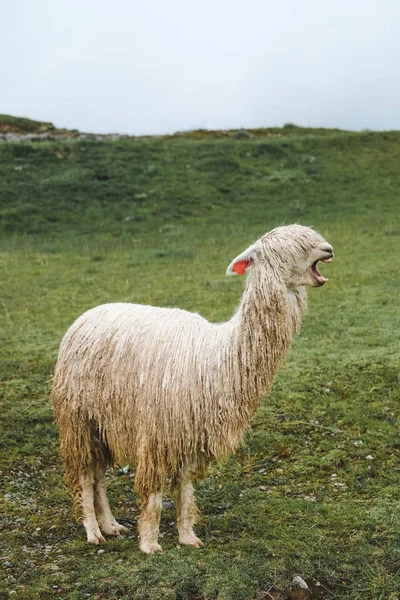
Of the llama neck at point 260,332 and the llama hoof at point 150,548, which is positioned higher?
the llama neck at point 260,332

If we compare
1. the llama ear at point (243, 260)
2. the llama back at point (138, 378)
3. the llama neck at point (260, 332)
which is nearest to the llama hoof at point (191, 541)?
the llama back at point (138, 378)

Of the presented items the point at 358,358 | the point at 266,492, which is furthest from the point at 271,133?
the point at 266,492

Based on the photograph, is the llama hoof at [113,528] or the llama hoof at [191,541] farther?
the llama hoof at [113,528]

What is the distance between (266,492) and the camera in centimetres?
607

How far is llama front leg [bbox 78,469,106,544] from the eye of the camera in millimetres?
5336

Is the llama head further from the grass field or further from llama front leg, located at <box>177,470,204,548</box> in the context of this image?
the grass field

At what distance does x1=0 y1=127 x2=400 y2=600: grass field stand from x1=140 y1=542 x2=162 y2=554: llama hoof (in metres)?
0.12

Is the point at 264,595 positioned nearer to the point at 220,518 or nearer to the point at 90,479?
the point at 220,518

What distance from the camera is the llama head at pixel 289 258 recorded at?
15.9 feet

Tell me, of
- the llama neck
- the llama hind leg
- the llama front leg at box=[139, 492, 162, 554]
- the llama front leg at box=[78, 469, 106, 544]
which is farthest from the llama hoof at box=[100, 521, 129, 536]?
the llama neck

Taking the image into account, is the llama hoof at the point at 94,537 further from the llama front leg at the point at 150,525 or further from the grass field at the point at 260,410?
the llama front leg at the point at 150,525

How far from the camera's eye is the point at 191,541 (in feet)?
16.8

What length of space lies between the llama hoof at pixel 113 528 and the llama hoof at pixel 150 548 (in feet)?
1.72

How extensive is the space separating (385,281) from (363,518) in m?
8.93
